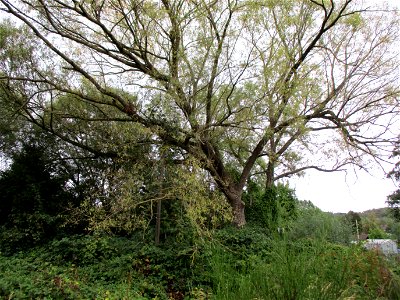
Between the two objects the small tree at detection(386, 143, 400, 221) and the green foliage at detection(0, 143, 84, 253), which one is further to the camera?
the small tree at detection(386, 143, 400, 221)

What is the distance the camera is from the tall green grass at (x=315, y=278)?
1.82 m

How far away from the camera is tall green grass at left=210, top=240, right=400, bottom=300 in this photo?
182 centimetres

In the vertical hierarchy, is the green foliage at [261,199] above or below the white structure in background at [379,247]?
above

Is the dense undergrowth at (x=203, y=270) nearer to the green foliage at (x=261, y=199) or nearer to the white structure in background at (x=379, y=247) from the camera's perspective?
the white structure in background at (x=379, y=247)

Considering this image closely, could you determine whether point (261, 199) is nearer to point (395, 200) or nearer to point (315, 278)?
point (395, 200)

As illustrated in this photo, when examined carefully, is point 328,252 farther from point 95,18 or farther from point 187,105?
point 95,18

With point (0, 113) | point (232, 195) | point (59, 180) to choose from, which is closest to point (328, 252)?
point (232, 195)

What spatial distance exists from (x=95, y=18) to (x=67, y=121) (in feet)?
13.3

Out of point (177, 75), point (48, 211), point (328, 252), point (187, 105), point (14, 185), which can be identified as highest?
point (177, 75)

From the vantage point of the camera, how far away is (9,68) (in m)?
8.04

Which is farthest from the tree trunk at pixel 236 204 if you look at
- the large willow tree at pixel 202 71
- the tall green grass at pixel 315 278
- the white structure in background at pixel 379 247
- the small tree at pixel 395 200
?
the small tree at pixel 395 200

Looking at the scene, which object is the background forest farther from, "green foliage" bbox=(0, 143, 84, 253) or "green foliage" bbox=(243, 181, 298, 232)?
"green foliage" bbox=(243, 181, 298, 232)

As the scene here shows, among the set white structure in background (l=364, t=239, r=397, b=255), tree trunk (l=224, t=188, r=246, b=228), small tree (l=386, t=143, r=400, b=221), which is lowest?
white structure in background (l=364, t=239, r=397, b=255)

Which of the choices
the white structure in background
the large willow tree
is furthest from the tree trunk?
the white structure in background
